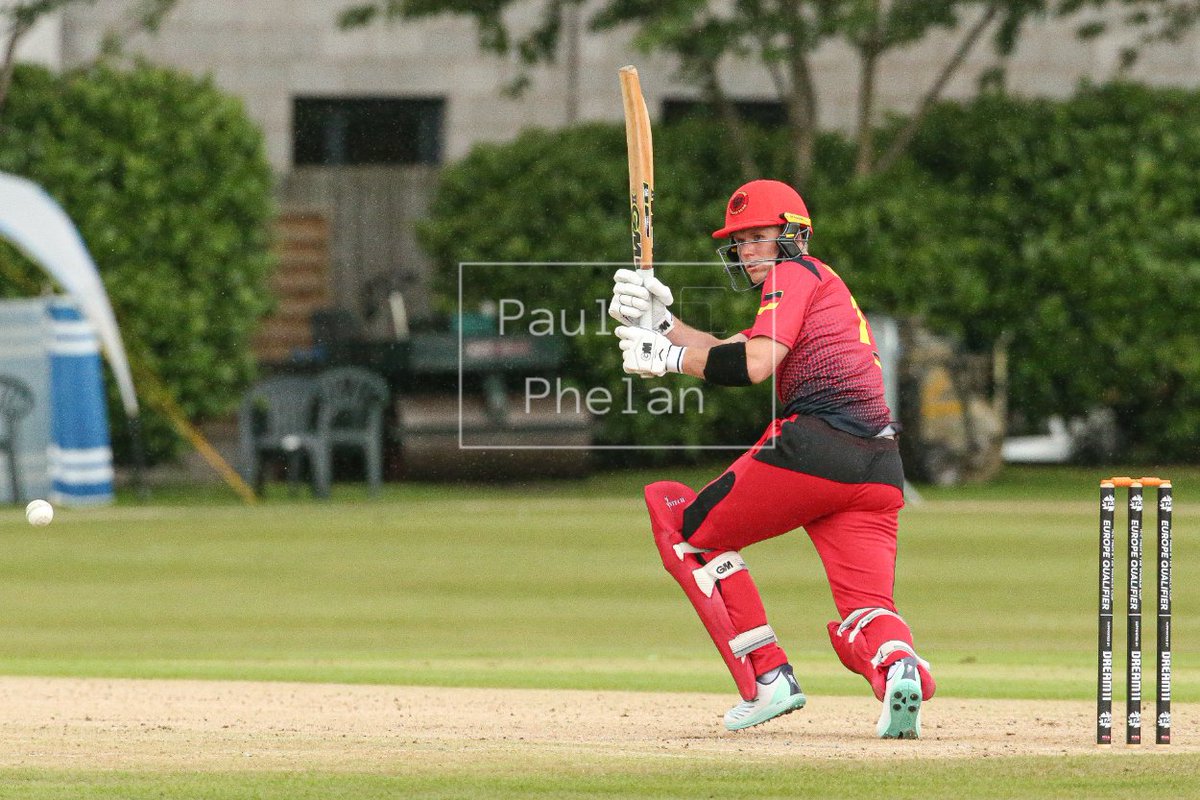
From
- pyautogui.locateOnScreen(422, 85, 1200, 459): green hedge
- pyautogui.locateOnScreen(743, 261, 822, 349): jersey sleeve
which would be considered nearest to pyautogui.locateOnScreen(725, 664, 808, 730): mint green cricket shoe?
pyautogui.locateOnScreen(743, 261, 822, 349): jersey sleeve

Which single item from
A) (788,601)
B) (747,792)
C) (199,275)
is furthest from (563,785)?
(199,275)

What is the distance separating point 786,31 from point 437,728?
14.4 m

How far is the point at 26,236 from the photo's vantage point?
1844 cm

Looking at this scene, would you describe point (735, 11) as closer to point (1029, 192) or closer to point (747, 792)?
point (1029, 192)

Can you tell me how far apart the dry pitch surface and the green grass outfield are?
0.29 meters

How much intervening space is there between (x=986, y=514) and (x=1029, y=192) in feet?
18.2

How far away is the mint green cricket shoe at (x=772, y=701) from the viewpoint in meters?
7.26

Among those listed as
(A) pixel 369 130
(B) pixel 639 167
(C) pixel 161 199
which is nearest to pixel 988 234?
(A) pixel 369 130

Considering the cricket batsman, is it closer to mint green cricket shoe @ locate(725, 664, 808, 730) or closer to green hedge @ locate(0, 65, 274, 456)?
mint green cricket shoe @ locate(725, 664, 808, 730)

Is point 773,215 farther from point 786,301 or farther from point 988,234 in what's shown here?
point 988,234

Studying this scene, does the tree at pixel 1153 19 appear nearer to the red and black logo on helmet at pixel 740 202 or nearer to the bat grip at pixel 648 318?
the red and black logo on helmet at pixel 740 202

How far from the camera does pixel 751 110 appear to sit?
2694cm

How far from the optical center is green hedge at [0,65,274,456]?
20.2 m

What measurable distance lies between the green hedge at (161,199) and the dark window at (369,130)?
512 cm
